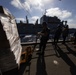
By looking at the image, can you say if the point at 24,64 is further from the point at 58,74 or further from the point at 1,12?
the point at 1,12

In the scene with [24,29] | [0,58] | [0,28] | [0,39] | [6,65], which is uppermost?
[0,28]

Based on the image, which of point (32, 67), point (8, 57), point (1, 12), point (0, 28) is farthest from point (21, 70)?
point (1, 12)

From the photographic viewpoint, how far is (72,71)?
134 inches

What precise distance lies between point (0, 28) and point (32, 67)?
190 centimetres

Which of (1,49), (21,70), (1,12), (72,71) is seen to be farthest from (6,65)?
(72,71)

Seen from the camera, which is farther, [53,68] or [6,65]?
[53,68]

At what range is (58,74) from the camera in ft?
10.5

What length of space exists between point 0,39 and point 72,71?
8.26 ft

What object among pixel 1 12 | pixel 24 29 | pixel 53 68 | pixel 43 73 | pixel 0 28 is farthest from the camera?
pixel 24 29

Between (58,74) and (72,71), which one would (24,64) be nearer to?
(58,74)

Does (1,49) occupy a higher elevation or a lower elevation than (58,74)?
higher

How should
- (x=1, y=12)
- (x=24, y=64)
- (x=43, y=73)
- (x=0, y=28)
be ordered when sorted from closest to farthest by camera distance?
(x=0, y=28) < (x=1, y=12) < (x=43, y=73) < (x=24, y=64)

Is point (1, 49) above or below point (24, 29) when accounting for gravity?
above

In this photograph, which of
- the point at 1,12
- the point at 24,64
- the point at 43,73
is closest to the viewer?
the point at 1,12
